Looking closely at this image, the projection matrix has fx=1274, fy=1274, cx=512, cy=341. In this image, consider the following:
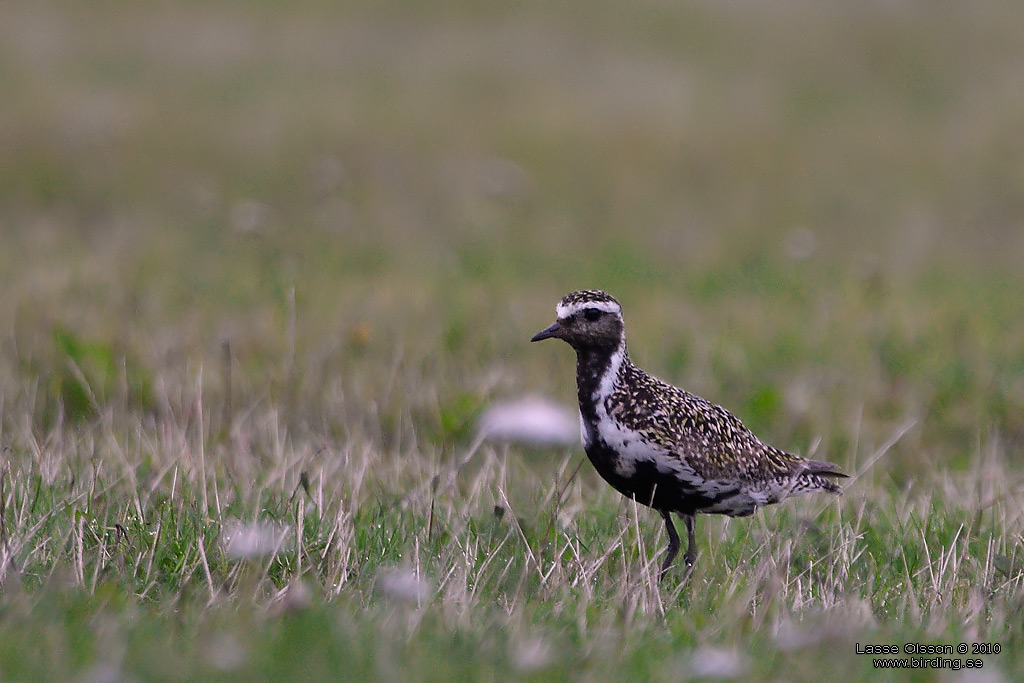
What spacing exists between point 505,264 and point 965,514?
22.2ft

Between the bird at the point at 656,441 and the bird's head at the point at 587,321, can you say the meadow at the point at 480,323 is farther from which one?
the bird's head at the point at 587,321

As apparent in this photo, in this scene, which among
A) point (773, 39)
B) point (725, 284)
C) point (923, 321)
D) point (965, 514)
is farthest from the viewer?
point (773, 39)

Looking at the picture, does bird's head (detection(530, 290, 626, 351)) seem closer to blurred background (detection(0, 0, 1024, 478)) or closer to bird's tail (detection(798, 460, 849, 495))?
bird's tail (detection(798, 460, 849, 495))

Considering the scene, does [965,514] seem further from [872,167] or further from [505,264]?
[872,167]

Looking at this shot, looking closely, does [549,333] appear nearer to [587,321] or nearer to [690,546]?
[587,321]

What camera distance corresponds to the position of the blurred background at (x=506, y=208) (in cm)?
793

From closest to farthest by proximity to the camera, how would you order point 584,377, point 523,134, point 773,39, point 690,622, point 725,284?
point 690,622 → point 584,377 → point 725,284 → point 523,134 → point 773,39

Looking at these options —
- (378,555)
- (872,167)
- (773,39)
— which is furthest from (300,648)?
(773,39)

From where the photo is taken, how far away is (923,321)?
972 cm

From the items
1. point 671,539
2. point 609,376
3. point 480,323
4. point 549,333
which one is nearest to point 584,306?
point 549,333

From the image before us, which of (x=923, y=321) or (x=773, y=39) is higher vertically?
(x=773, y=39)

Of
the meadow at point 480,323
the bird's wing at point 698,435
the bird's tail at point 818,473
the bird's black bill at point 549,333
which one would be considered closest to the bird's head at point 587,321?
the bird's black bill at point 549,333

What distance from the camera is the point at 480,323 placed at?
355 inches

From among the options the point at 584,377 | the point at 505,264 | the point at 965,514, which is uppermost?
the point at 584,377
